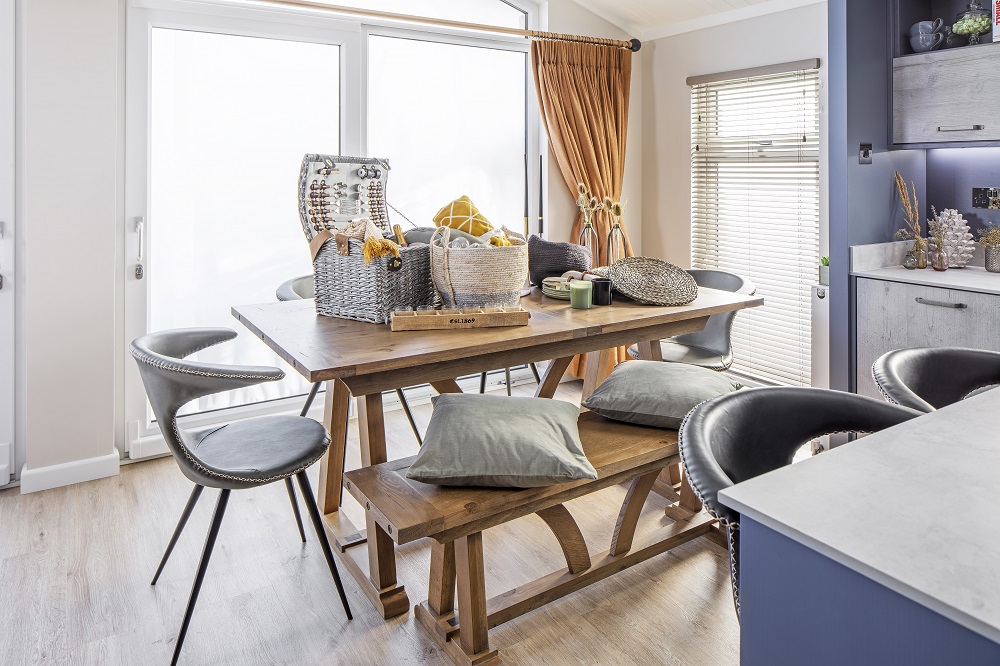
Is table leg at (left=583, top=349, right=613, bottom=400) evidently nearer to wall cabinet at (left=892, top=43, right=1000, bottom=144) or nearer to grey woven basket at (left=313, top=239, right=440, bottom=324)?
grey woven basket at (left=313, top=239, right=440, bottom=324)

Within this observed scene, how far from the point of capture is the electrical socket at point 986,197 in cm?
346

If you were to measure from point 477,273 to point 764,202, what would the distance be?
2.46 metres

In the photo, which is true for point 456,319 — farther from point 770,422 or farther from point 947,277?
point 947,277

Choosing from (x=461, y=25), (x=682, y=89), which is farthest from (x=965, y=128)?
(x=461, y=25)

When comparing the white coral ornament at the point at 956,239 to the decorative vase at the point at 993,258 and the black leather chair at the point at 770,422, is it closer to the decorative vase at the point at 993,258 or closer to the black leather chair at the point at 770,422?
the decorative vase at the point at 993,258

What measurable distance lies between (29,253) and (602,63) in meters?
3.22

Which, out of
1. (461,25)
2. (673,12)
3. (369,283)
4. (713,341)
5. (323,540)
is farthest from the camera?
(673,12)

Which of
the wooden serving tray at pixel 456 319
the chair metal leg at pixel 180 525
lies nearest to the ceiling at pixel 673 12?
the wooden serving tray at pixel 456 319

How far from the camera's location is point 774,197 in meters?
4.07

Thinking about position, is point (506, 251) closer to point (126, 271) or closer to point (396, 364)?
point (396, 364)

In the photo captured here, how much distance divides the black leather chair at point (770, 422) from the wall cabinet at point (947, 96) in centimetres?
235

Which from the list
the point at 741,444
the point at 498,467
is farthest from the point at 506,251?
the point at 741,444

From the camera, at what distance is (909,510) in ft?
3.13

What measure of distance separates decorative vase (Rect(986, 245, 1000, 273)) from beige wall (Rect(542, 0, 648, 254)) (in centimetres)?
199
